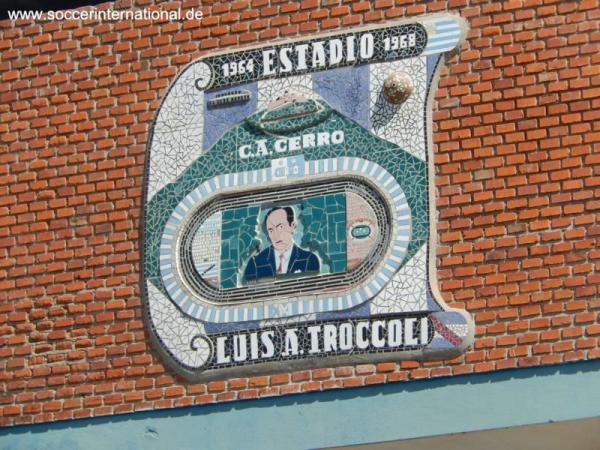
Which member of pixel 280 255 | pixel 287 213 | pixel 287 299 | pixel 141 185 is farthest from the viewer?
pixel 141 185

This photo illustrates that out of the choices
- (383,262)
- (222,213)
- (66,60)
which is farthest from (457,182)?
(66,60)

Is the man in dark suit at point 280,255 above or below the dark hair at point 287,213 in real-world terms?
below

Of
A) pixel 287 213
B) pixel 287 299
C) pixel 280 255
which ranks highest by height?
pixel 287 213

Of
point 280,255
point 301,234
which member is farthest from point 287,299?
point 301,234

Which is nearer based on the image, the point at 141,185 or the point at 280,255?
the point at 280,255

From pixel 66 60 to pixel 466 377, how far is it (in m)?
4.32

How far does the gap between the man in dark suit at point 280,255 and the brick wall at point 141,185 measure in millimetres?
796

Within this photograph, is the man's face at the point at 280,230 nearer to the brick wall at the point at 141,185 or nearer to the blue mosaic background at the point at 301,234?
the blue mosaic background at the point at 301,234

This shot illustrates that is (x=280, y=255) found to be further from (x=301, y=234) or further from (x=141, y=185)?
(x=141, y=185)

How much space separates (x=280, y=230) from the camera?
562 inches

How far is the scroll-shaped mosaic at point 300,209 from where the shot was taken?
45.5 feet

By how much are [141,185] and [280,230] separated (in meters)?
1.26

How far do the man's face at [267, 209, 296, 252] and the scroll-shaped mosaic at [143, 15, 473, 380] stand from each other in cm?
1

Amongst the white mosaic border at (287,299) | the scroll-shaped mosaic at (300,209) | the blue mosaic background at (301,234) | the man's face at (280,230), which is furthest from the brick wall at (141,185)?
the man's face at (280,230)
